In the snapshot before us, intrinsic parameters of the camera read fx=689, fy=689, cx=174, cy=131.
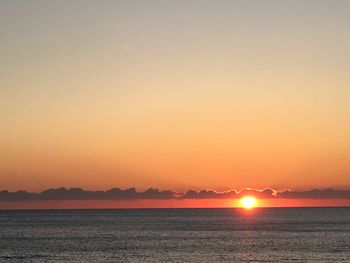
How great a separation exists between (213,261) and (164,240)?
37386 mm

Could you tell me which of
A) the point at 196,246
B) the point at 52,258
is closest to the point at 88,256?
the point at 52,258

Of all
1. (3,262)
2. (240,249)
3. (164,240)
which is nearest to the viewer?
(3,262)

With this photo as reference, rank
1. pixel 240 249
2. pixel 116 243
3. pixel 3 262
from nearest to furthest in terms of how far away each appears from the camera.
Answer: pixel 3 262 < pixel 240 249 < pixel 116 243

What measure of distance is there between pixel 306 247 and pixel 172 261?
1102 inches

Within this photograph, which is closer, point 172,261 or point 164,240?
point 172,261

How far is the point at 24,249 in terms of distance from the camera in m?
99.9

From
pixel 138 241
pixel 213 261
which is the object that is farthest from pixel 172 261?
pixel 138 241

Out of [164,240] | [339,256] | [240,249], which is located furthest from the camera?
[164,240]

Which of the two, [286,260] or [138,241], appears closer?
[286,260]

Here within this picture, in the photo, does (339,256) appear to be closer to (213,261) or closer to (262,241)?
(213,261)

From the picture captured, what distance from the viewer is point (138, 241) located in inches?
4599

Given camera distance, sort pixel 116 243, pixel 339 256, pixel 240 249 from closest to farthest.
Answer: pixel 339 256 → pixel 240 249 → pixel 116 243

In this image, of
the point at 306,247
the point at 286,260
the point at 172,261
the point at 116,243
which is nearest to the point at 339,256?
the point at 286,260

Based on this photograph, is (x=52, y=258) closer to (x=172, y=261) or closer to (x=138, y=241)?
(x=172, y=261)
